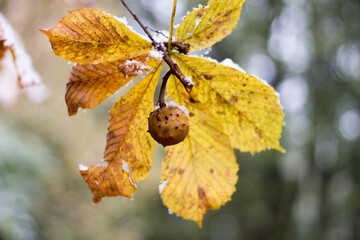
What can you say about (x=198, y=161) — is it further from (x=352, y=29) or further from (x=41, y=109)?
(x=352, y=29)

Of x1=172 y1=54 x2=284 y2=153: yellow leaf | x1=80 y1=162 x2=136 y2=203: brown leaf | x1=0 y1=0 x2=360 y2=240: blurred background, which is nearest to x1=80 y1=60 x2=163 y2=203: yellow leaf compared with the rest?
x1=80 y1=162 x2=136 y2=203: brown leaf

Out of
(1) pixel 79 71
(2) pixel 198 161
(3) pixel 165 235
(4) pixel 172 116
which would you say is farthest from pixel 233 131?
(3) pixel 165 235

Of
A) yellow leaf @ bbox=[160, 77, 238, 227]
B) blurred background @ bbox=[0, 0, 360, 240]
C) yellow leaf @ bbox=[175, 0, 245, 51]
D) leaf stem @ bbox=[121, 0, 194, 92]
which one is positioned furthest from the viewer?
blurred background @ bbox=[0, 0, 360, 240]

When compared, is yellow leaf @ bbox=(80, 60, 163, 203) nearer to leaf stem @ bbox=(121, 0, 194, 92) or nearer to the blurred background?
leaf stem @ bbox=(121, 0, 194, 92)

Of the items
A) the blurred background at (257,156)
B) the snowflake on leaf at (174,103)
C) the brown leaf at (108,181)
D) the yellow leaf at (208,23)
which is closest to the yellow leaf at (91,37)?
the snowflake on leaf at (174,103)

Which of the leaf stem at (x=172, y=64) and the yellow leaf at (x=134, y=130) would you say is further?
the yellow leaf at (x=134, y=130)

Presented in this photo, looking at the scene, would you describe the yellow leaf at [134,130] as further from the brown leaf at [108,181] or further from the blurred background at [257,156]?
the blurred background at [257,156]
